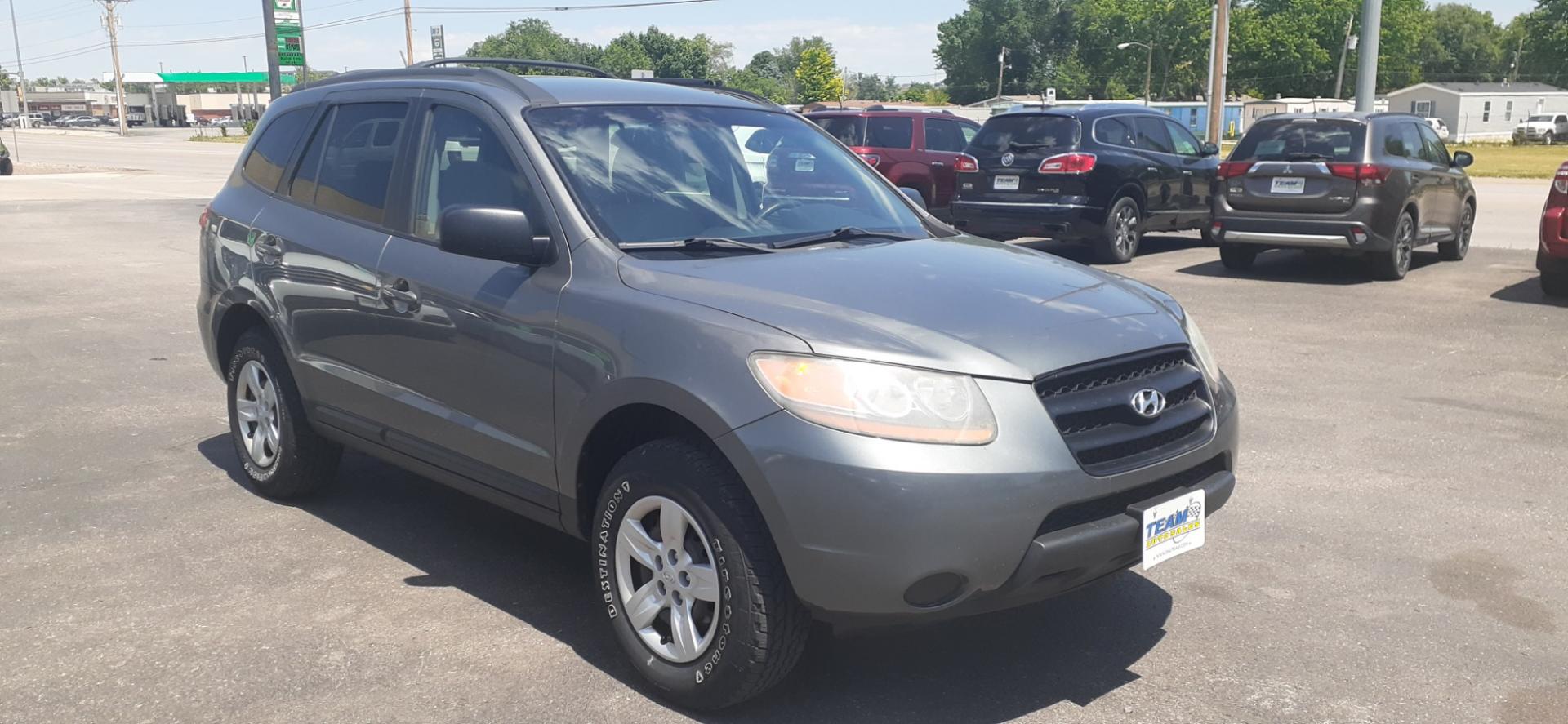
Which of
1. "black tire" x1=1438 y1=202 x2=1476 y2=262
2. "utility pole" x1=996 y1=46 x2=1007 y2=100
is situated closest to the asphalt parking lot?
"black tire" x1=1438 y1=202 x2=1476 y2=262

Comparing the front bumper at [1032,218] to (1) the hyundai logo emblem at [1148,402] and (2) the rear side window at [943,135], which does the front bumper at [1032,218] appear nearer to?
(2) the rear side window at [943,135]

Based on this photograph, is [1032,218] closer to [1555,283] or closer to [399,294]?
[1555,283]

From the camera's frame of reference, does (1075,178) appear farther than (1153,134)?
No

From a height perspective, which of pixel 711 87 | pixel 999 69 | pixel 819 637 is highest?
pixel 999 69

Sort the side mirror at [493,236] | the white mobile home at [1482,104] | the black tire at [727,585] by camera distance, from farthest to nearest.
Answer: the white mobile home at [1482,104], the side mirror at [493,236], the black tire at [727,585]

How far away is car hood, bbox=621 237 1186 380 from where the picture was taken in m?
3.35

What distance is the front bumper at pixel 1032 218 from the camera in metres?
13.9

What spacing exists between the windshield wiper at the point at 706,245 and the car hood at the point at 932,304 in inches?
3.6

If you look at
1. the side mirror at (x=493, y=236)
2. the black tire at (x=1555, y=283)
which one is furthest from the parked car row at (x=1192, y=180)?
the side mirror at (x=493, y=236)

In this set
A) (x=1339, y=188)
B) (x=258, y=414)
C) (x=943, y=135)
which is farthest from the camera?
(x=943, y=135)

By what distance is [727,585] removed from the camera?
3.38 metres

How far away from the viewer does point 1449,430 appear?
685 cm

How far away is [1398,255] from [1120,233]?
111 inches

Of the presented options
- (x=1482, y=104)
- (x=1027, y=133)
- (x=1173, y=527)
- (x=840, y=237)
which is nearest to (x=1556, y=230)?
(x=1027, y=133)
